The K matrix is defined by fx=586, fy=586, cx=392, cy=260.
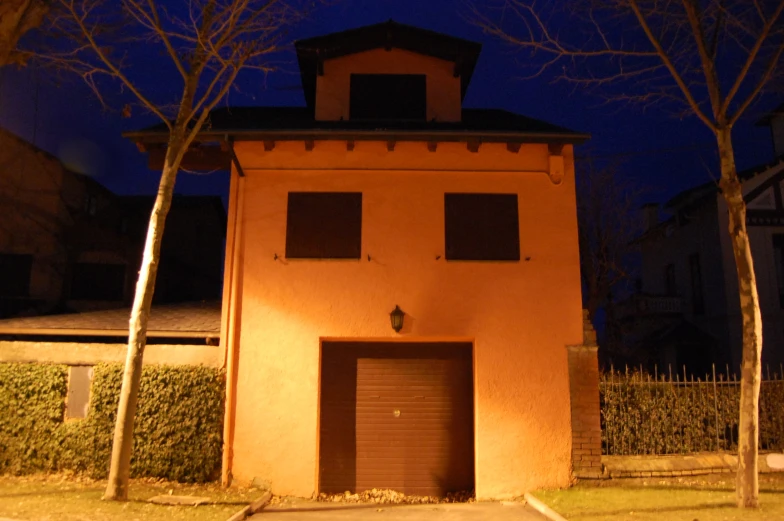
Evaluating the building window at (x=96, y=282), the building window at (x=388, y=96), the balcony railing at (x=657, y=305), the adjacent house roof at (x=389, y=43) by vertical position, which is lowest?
the balcony railing at (x=657, y=305)

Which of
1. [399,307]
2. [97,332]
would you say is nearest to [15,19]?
[97,332]

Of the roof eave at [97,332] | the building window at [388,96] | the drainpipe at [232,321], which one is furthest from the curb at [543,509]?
the building window at [388,96]

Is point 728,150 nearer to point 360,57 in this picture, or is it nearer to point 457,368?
point 457,368

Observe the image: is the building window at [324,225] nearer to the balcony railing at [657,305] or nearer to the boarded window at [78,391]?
the boarded window at [78,391]

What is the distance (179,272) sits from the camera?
26.0m

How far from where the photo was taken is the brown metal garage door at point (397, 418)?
35.3 ft

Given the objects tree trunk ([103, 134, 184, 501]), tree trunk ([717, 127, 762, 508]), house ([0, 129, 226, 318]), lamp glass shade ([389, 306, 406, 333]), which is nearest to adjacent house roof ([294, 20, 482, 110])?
tree trunk ([103, 134, 184, 501])

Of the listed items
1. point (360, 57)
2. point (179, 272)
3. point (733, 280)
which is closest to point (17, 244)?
point (179, 272)

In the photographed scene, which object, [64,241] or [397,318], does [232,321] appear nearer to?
[397,318]

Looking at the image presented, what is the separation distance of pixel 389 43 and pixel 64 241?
15709mm

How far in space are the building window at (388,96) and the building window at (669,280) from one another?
52.7ft

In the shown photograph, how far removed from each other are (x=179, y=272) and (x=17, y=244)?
6.53m

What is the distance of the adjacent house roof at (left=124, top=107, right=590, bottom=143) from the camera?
10844mm

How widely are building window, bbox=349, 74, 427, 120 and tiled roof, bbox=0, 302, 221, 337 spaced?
5.50 metres
